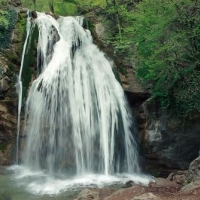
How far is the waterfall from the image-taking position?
12.7 m

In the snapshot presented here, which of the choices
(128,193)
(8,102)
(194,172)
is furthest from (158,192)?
(8,102)

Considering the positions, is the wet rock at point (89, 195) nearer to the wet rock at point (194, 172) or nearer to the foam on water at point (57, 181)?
the foam on water at point (57, 181)

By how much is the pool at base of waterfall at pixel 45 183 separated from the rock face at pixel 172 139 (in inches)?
49.4

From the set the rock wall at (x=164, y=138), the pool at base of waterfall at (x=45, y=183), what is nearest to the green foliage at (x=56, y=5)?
the rock wall at (x=164, y=138)

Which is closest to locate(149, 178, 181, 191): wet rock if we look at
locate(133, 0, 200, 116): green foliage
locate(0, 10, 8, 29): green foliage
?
locate(133, 0, 200, 116): green foliage

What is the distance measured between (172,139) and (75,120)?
169 inches

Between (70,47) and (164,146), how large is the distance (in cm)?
713

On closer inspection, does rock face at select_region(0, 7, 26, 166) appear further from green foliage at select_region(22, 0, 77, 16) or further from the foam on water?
green foliage at select_region(22, 0, 77, 16)

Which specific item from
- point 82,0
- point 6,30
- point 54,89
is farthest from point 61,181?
point 82,0

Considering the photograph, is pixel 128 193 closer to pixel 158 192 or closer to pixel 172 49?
pixel 158 192

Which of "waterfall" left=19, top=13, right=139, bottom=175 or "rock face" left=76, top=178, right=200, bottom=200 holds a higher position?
"waterfall" left=19, top=13, right=139, bottom=175

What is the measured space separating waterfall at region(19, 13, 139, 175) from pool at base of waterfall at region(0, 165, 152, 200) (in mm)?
587

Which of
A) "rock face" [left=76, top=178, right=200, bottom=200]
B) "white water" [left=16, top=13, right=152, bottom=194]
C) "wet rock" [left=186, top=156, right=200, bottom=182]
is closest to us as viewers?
"rock face" [left=76, top=178, right=200, bottom=200]

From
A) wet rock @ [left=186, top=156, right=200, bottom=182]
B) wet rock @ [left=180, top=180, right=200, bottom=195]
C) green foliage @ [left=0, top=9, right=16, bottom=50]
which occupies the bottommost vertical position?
wet rock @ [left=180, top=180, right=200, bottom=195]
